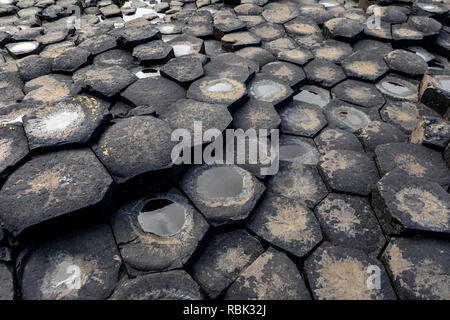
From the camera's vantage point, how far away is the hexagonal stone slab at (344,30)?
11.1ft

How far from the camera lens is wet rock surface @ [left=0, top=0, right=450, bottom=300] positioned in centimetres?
149

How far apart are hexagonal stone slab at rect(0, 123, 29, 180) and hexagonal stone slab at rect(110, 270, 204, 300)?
0.97 meters

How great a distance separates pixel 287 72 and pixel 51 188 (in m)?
2.20

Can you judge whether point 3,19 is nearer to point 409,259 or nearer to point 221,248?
point 221,248

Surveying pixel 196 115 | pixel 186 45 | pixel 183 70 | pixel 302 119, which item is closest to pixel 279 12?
pixel 186 45

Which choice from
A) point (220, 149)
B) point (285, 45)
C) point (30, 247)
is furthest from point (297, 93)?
point (30, 247)

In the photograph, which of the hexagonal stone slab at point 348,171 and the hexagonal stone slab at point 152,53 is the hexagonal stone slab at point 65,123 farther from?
the hexagonal stone slab at point 348,171

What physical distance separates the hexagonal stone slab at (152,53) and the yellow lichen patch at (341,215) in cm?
201

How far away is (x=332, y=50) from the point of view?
3.27 m

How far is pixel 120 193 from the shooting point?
5.77 feet

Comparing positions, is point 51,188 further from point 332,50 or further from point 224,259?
point 332,50

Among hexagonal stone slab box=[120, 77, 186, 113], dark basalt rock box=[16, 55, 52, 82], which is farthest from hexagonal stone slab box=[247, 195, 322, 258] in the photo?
dark basalt rock box=[16, 55, 52, 82]

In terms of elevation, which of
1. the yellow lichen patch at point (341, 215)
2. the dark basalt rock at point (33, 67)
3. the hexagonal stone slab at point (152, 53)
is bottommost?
→ the yellow lichen patch at point (341, 215)

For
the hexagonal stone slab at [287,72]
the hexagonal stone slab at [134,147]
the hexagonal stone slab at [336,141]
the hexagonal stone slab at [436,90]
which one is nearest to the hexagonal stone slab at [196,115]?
the hexagonal stone slab at [134,147]
